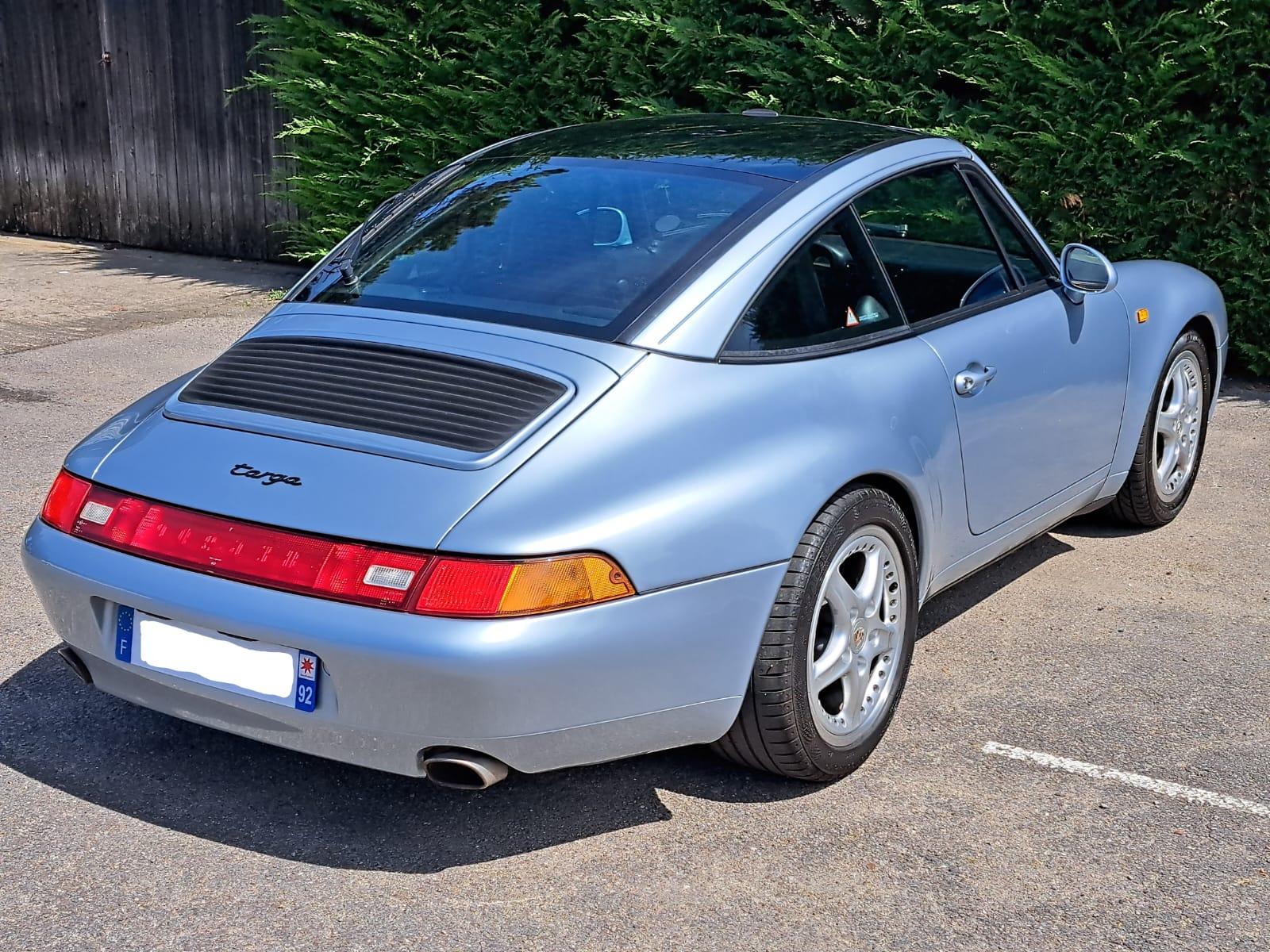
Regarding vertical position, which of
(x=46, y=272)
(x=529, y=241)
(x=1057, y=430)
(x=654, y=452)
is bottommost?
(x=46, y=272)

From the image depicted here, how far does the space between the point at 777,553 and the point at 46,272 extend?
9.82 meters

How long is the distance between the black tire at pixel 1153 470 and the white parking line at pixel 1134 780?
1731mm

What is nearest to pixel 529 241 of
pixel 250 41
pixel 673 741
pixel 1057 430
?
pixel 673 741

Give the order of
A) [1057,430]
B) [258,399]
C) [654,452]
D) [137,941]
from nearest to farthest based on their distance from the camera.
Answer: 1. [137,941]
2. [654,452]
3. [258,399]
4. [1057,430]

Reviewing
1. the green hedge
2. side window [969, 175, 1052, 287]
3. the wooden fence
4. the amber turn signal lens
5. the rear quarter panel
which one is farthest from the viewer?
the wooden fence

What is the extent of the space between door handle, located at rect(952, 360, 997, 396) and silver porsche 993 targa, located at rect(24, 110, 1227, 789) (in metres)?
0.01

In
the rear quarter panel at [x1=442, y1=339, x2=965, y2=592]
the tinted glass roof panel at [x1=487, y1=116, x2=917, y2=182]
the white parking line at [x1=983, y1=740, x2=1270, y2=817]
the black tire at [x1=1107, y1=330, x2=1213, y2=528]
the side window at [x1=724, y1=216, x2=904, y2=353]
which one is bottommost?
the white parking line at [x1=983, y1=740, x2=1270, y2=817]

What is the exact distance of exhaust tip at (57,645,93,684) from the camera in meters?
3.41

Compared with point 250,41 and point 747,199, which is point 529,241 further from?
point 250,41

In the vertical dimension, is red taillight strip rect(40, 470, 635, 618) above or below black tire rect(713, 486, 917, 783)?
above

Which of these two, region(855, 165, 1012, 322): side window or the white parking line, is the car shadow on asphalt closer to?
the white parking line

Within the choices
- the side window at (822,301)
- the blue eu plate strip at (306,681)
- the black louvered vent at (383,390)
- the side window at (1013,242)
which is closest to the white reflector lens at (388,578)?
the blue eu plate strip at (306,681)

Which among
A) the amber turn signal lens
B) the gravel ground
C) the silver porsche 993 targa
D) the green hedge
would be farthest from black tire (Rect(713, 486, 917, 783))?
the green hedge

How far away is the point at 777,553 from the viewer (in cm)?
327
